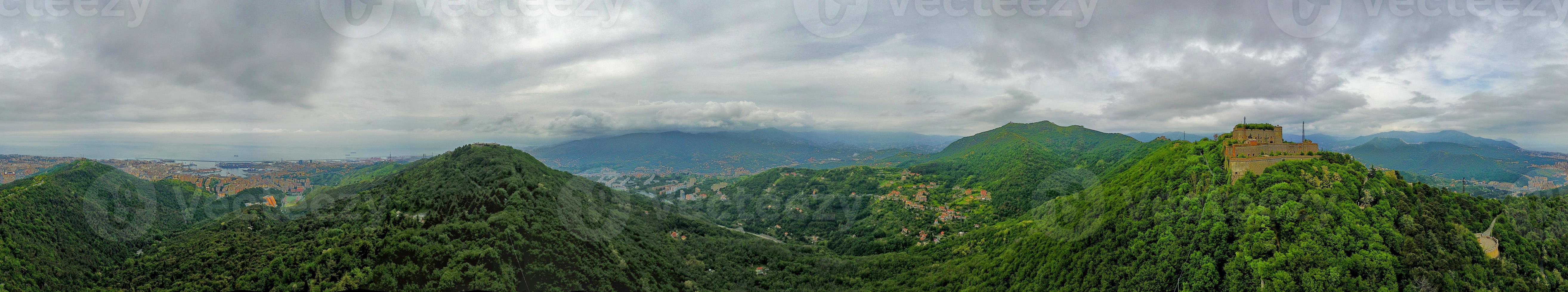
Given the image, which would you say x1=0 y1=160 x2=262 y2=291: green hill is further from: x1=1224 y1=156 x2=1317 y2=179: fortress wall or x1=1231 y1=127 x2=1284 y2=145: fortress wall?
x1=1231 y1=127 x2=1284 y2=145: fortress wall

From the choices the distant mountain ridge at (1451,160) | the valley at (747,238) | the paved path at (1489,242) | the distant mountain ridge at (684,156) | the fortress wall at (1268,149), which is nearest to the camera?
the valley at (747,238)

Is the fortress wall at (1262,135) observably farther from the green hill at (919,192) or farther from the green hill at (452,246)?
the green hill at (452,246)

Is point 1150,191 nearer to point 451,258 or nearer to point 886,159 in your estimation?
point 451,258

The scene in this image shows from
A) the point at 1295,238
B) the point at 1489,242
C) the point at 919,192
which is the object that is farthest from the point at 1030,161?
the point at 1295,238

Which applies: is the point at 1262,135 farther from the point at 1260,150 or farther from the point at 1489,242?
the point at 1489,242

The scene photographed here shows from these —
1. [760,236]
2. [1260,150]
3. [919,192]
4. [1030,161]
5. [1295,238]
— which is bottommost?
[760,236]

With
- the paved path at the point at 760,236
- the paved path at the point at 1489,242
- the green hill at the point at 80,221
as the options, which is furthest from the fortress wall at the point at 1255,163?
the green hill at the point at 80,221

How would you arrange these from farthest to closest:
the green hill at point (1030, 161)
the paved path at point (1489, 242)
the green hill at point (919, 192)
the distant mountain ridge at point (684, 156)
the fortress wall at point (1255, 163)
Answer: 1. the distant mountain ridge at point (684, 156)
2. the green hill at point (1030, 161)
3. the green hill at point (919, 192)
4. the fortress wall at point (1255, 163)
5. the paved path at point (1489, 242)

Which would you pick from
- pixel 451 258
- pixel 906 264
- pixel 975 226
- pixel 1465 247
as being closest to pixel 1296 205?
pixel 1465 247
